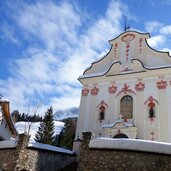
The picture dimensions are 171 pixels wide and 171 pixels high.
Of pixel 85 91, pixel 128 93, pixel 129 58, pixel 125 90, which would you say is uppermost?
pixel 129 58

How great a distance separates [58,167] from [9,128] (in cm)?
1044

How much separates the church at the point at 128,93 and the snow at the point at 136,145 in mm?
8694

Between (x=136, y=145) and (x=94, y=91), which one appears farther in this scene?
(x=94, y=91)

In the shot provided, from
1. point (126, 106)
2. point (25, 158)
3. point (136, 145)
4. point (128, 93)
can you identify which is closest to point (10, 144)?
point (25, 158)

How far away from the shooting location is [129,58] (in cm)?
2394

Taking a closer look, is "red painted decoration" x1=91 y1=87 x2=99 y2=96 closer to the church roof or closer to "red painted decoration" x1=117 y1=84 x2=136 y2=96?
the church roof

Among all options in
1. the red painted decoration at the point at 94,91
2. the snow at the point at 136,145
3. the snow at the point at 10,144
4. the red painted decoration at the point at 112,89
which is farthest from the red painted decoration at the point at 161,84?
the snow at the point at 10,144

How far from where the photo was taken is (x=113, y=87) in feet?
75.9

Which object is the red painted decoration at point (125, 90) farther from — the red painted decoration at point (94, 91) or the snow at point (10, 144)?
the snow at point (10, 144)

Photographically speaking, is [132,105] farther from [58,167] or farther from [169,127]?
[58,167]

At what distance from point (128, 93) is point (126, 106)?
4.06 feet

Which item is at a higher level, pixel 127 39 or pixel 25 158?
pixel 127 39

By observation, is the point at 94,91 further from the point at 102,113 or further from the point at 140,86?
the point at 140,86

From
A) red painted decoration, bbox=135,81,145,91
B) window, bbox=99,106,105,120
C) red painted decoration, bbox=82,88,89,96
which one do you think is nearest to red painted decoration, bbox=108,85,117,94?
window, bbox=99,106,105,120
